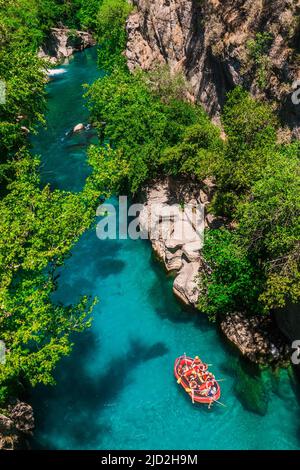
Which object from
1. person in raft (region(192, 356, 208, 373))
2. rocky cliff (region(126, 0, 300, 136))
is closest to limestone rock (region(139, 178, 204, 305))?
person in raft (region(192, 356, 208, 373))

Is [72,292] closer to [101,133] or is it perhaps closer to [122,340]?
[122,340]

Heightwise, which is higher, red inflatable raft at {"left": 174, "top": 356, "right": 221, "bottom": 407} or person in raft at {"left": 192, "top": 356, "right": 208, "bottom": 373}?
person in raft at {"left": 192, "top": 356, "right": 208, "bottom": 373}

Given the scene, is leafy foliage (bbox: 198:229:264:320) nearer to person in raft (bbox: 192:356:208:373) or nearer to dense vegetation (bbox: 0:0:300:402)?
dense vegetation (bbox: 0:0:300:402)

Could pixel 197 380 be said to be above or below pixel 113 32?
below

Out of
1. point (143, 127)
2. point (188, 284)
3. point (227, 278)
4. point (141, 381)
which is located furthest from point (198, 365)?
point (143, 127)

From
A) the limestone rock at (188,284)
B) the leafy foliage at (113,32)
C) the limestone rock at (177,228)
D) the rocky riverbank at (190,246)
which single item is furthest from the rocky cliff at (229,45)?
the limestone rock at (188,284)

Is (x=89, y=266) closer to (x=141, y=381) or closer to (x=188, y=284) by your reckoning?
(x=188, y=284)
